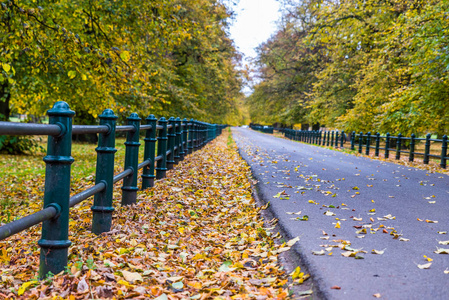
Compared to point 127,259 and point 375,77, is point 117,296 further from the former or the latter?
point 375,77

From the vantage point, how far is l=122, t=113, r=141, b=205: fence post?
550 cm

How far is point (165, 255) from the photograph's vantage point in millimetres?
3871

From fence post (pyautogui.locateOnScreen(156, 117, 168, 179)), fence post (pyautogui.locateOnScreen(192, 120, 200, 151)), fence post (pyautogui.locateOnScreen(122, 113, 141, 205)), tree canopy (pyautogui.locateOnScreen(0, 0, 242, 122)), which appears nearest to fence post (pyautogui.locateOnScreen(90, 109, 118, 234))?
fence post (pyautogui.locateOnScreen(122, 113, 141, 205))

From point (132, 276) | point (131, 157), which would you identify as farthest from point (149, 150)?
point (132, 276)

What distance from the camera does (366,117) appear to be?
922 inches

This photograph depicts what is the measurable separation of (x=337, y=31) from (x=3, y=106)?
46.1 feet

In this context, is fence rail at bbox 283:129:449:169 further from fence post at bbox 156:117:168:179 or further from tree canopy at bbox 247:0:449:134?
fence post at bbox 156:117:168:179

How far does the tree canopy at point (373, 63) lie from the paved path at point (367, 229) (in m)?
6.36

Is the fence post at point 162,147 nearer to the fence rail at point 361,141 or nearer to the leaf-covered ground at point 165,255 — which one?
the leaf-covered ground at point 165,255

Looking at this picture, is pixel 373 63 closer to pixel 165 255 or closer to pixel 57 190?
pixel 165 255

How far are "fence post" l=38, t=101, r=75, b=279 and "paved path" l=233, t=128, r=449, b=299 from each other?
2.01 m

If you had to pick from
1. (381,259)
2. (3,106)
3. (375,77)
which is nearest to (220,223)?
(381,259)

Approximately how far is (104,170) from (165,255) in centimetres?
118

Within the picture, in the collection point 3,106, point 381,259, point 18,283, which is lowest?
point 18,283
